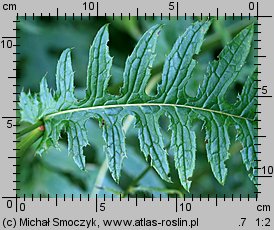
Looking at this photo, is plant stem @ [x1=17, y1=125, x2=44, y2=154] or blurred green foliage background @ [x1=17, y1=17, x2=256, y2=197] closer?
plant stem @ [x1=17, y1=125, x2=44, y2=154]

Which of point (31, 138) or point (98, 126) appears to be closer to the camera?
point (31, 138)

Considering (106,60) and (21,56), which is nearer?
(106,60)

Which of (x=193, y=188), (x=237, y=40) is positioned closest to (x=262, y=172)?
(x=237, y=40)

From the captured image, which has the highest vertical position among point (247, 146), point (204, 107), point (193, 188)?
point (204, 107)

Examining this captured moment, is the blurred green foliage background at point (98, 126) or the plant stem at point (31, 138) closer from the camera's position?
the plant stem at point (31, 138)

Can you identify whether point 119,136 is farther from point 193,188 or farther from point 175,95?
point 193,188

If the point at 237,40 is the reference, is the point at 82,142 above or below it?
below

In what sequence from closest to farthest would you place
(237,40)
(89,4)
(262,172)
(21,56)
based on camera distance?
1. (237,40)
2. (262,172)
3. (89,4)
4. (21,56)

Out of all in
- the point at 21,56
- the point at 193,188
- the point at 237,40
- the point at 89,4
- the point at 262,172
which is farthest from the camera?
the point at 21,56
